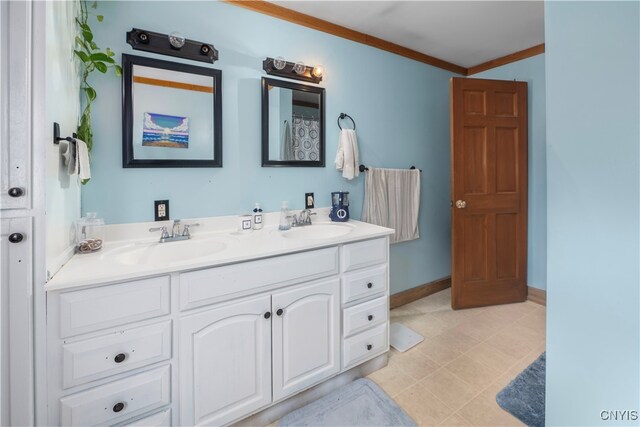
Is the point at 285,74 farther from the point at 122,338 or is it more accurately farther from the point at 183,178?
the point at 122,338

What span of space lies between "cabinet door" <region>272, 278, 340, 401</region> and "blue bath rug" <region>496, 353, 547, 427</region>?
3.02ft

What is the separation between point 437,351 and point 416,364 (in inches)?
9.2

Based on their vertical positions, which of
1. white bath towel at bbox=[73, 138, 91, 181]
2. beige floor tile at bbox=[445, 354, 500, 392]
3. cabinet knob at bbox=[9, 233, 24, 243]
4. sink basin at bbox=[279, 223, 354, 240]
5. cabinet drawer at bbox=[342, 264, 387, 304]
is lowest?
beige floor tile at bbox=[445, 354, 500, 392]

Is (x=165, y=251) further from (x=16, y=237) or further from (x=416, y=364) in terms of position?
(x=416, y=364)

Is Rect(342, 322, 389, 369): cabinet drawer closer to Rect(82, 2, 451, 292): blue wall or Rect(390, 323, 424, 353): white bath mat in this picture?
Rect(390, 323, 424, 353): white bath mat

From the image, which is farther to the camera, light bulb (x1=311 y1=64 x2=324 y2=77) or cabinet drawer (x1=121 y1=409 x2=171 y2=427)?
light bulb (x1=311 y1=64 x2=324 y2=77)

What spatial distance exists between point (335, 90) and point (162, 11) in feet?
3.85

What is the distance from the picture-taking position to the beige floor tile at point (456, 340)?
6.60 ft

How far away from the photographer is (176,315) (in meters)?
1.12

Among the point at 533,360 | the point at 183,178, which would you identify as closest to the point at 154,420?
the point at 183,178

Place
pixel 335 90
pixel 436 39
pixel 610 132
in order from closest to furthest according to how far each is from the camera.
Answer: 1. pixel 610 132
2. pixel 335 90
3. pixel 436 39

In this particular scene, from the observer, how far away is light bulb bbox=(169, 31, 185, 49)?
1536 mm

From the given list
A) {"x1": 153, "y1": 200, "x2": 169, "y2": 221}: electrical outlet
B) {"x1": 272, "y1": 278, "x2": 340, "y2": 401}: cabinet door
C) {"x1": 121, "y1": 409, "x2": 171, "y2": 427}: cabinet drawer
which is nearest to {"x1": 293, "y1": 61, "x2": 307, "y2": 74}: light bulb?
{"x1": 153, "y1": 200, "x2": 169, "y2": 221}: electrical outlet

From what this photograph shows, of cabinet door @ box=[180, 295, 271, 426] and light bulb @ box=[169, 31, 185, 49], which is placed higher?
light bulb @ box=[169, 31, 185, 49]
